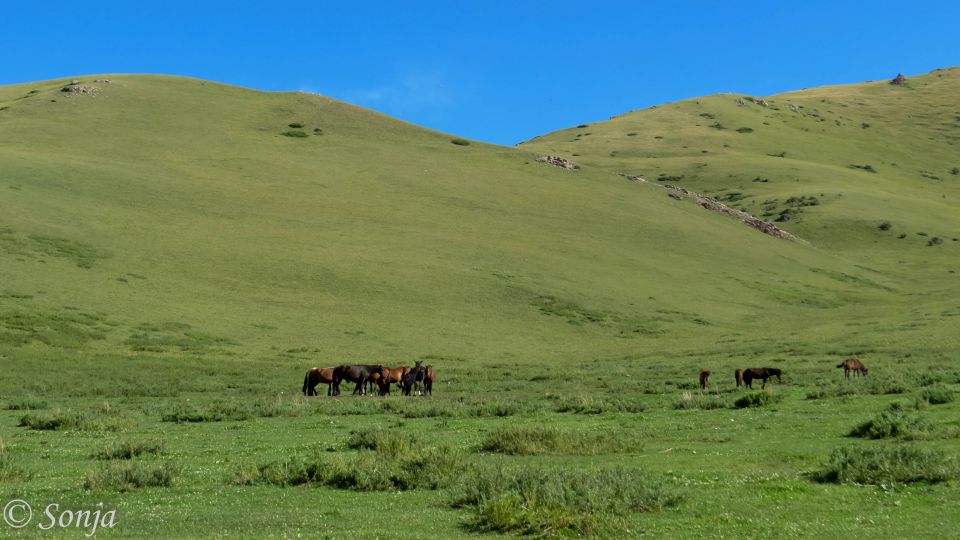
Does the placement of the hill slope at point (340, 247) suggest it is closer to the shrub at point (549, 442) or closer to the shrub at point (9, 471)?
the shrub at point (9, 471)

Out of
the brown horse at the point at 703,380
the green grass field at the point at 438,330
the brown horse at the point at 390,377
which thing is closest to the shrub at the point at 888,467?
the green grass field at the point at 438,330

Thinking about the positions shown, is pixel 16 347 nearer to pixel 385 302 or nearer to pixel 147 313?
pixel 147 313

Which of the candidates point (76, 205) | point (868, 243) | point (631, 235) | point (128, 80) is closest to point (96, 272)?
point (76, 205)

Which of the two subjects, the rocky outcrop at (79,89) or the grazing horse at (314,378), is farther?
the rocky outcrop at (79,89)

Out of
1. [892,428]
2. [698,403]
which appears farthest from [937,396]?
[698,403]

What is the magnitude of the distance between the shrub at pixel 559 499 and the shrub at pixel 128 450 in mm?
7653

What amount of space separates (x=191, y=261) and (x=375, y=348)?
20.1 metres

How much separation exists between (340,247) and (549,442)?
5533 centimetres

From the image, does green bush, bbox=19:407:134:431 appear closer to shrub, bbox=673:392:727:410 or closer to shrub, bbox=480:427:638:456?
shrub, bbox=480:427:638:456

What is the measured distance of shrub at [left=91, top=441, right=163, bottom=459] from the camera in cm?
1711

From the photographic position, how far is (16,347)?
4088cm

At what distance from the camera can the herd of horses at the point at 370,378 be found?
109 ft

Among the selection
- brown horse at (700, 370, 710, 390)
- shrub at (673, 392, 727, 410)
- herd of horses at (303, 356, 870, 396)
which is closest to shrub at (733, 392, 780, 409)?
shrub at (673, 392, 727, 410)

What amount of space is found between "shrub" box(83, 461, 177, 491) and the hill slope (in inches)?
1243
